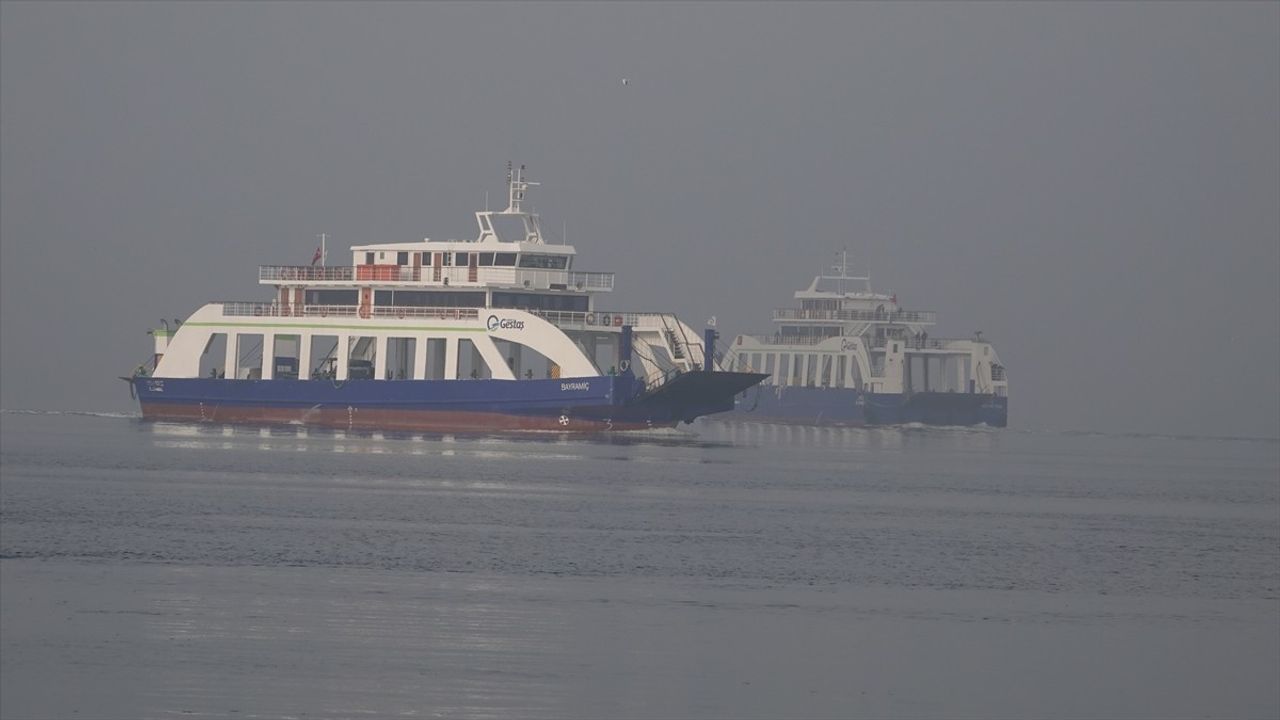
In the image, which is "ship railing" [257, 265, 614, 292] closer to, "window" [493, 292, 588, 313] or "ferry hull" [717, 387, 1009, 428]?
"window" [493, 292, 588, 313]

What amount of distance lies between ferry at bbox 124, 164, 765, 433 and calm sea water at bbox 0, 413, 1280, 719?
14033mm

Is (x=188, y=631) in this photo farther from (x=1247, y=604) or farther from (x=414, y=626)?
(x=1247, y=604)

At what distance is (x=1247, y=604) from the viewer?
27.8 m

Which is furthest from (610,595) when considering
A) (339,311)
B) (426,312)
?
(339,311)

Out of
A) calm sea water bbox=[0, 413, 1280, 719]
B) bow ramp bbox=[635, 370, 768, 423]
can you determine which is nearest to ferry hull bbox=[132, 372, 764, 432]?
bow ramp bbox=[635, 370, 768, 423]

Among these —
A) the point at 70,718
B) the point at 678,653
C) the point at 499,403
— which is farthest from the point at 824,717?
the point at 499,403

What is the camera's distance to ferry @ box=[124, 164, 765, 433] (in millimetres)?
63906

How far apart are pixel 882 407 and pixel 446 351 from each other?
4215 cm

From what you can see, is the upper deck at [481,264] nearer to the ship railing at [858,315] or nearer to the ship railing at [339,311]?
the ship railing at [339,311]

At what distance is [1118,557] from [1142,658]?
11206 mm

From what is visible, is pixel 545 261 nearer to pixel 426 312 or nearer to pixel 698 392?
pixel 426 312

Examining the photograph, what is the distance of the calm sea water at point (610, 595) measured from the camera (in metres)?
19.2

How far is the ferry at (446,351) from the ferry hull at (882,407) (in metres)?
33.9

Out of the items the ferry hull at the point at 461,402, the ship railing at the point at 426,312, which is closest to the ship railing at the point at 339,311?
the ship railing at the point at 426,312
